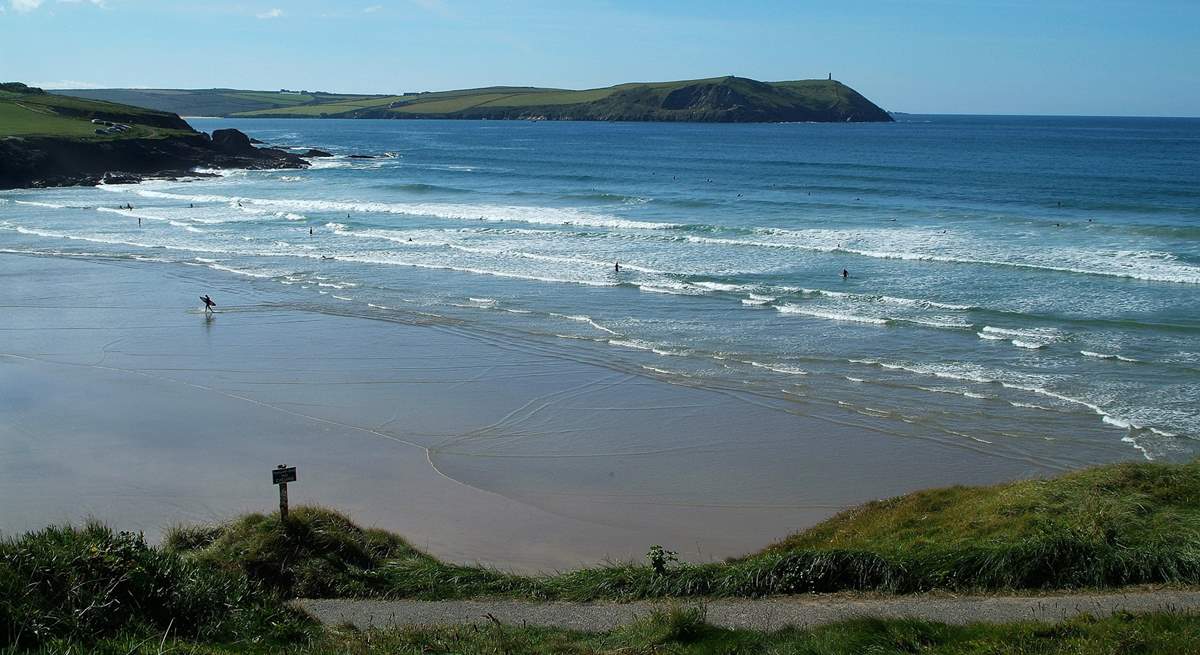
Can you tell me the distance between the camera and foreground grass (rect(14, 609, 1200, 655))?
321 inches

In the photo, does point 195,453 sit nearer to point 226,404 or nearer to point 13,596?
point 226,404

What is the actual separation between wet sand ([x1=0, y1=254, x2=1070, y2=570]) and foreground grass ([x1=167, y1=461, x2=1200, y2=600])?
2649 millimetres

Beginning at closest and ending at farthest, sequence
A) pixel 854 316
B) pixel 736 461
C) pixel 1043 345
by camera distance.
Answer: pixel 736 461, pixel 1043 345, pixel 854 316

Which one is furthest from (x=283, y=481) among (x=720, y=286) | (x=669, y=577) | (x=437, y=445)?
(x=720, y=286)

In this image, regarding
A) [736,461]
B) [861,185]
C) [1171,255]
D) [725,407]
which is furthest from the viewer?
[861,185]

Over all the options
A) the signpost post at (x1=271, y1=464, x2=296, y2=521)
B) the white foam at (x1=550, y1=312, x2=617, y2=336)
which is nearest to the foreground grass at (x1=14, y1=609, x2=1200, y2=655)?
the signpost post at (x1=271, y1=464, x2=296, y2=521)

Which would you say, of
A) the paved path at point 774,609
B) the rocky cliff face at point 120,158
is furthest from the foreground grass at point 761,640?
the rocky cliff face at point 120,158

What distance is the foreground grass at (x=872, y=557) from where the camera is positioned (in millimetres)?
10602

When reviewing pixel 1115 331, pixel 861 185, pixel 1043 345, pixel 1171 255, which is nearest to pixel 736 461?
pixel 1043 345

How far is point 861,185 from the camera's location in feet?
216

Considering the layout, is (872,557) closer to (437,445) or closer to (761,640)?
(761,640)

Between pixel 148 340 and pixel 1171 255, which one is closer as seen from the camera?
pixel 148 340

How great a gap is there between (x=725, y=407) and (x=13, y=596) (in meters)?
14.7

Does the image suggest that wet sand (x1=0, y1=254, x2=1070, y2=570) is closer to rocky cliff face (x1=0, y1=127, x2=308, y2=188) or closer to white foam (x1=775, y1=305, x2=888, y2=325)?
white foam (x1=775, y1=305, x2=888, y2=325)
